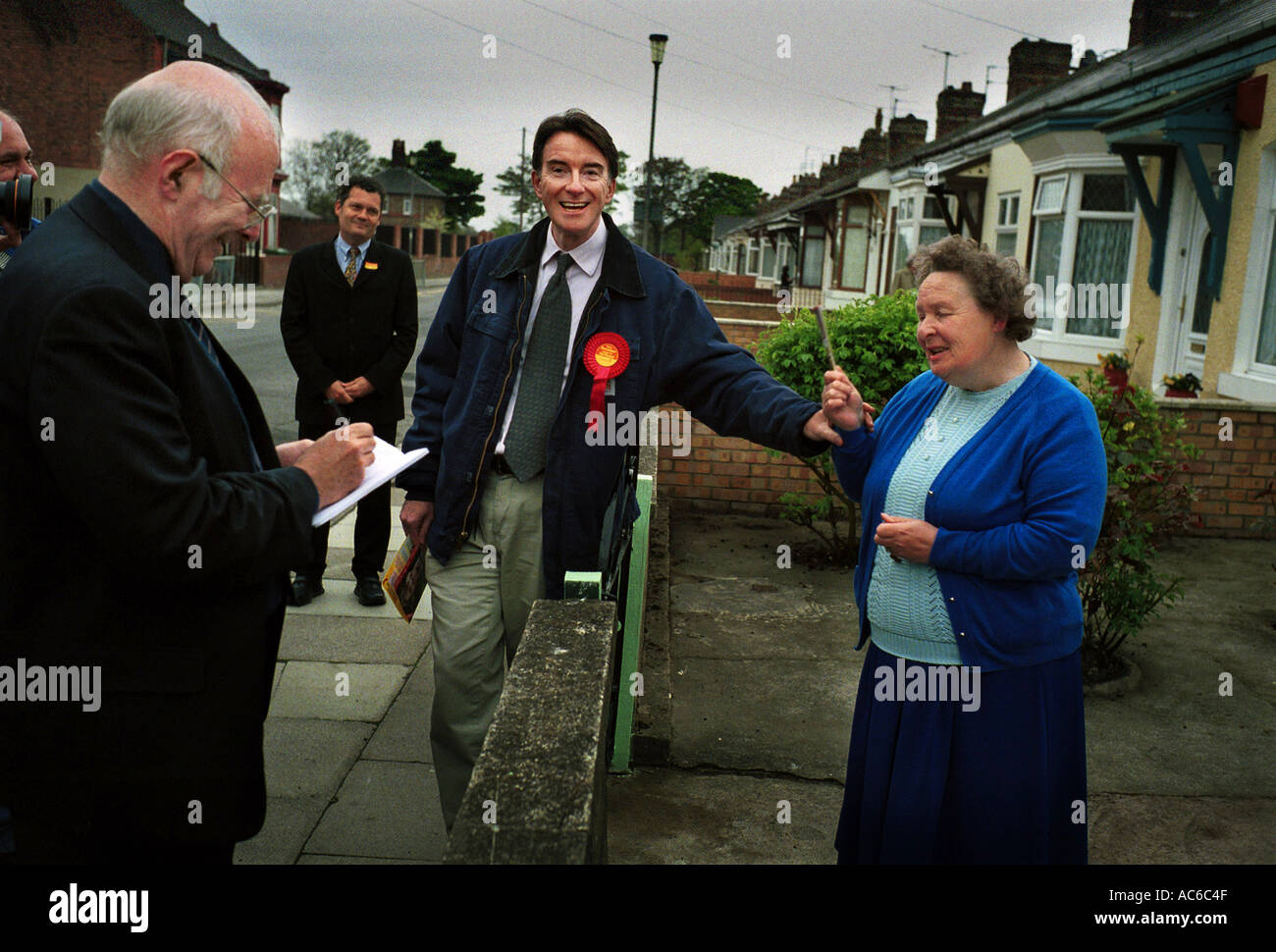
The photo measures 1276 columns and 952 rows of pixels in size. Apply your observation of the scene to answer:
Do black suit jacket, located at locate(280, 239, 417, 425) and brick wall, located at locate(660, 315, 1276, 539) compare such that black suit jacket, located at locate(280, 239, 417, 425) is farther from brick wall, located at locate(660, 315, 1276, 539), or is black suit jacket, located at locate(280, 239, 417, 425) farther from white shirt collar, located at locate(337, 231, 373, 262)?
brick wall, located at locate(660, 315, 1276, 539)

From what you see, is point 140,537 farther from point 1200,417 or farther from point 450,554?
point 1200,417

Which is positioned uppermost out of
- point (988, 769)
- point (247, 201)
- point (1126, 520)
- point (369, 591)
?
point (247, 201)

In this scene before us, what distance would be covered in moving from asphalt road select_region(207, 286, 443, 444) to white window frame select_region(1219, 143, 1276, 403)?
7569mm

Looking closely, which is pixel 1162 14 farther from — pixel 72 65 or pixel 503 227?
pixel 503 227

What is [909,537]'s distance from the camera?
2.74 metres

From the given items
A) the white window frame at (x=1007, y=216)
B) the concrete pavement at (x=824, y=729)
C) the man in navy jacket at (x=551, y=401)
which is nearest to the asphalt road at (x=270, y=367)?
the concrete pavement at (x=824, y=729)

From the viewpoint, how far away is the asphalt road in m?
12.4

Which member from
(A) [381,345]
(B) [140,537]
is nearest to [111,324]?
(B) [140,537]

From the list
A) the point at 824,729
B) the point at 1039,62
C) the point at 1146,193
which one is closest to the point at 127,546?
the point at 824,729

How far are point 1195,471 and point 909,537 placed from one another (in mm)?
6535

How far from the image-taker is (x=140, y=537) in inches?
69.6

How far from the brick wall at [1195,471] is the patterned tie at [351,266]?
3469mm

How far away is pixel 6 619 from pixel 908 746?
2.07 m
